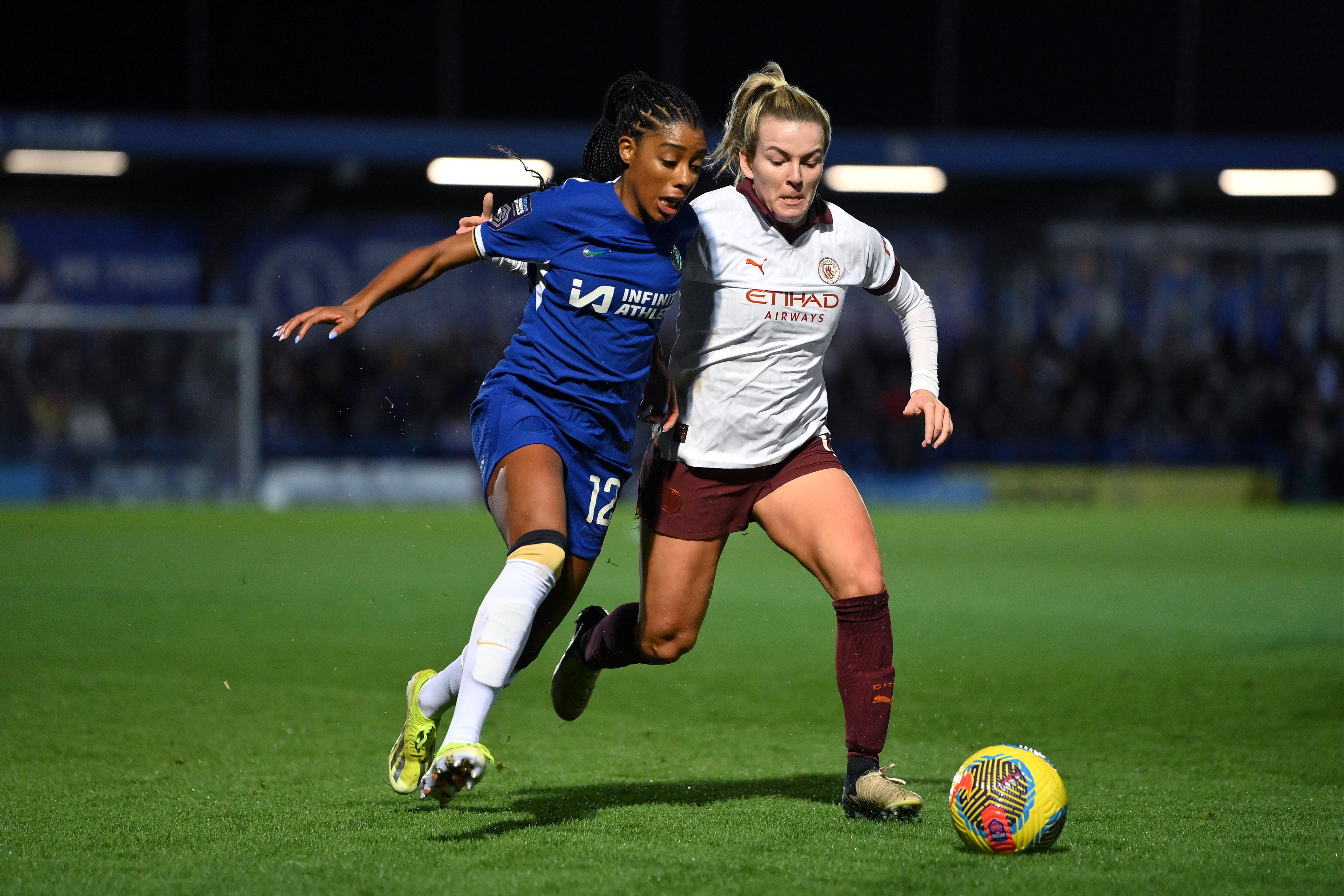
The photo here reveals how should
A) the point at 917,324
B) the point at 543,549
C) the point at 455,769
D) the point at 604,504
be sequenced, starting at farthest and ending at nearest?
1. the point at 917,324
2. the point at 604,504
3. the point at 543,549
4. the point at 455,769

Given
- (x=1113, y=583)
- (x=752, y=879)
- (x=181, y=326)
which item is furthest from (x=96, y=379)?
(x=752, y=879)

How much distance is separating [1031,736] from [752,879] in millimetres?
2685

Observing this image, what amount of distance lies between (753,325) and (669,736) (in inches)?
82.2

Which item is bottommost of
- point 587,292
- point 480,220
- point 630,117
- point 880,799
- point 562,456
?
point 880,799

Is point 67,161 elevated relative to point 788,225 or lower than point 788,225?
elevated

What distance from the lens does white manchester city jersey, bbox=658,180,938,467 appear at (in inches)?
187

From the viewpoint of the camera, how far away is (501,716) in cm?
669

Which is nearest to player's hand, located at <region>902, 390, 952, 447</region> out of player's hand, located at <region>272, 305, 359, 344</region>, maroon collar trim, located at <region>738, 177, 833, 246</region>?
maroon collar trim, located at <region>738, 177, 833, 246</region>

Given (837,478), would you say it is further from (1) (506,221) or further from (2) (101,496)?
(2) (101,496)

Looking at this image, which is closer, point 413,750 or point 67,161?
point 413,750

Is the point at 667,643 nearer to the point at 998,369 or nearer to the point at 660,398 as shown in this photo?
the point at 660,398

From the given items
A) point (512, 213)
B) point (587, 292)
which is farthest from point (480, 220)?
point (587, 292)

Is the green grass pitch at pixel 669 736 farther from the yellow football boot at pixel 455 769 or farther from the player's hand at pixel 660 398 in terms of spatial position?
the player's hand at pixel 660 398

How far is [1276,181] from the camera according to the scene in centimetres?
2520
